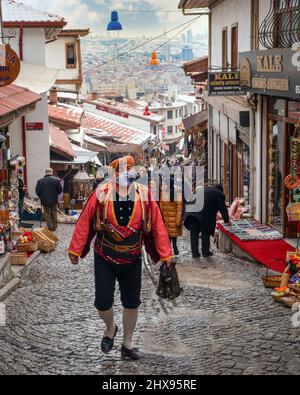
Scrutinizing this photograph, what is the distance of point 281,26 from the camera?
14.7 metres

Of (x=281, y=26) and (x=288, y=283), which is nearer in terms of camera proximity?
(x=288, y=283)

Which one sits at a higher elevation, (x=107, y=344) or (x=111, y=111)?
(x=107, y=344)

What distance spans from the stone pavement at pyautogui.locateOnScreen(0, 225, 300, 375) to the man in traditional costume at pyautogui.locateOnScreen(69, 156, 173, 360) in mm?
454

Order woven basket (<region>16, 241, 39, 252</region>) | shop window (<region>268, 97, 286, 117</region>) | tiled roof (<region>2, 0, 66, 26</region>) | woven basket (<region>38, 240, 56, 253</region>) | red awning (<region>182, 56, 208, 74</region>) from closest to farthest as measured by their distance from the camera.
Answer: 1. shop window (<region>268, 97, 286, 117</region>)
2. woven basket (<region>16, 241, 39, 252</region>)
3. woven basket (<region>38, 240, 56, 253</region>)
4. tiled roof (<region>2, 0, 66, 26</region>)
5. red awning (<region>182, 56, 208, 74</region>)

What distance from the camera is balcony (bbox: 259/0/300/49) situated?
44.7ft

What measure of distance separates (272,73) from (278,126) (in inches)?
70.6

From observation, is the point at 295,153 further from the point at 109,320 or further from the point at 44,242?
the point at 109,320

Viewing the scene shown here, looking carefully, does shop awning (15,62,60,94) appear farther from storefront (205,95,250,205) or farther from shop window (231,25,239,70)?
shop window (231,25,239,70)

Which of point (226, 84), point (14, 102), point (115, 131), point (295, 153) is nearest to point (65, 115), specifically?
point (115, 131)

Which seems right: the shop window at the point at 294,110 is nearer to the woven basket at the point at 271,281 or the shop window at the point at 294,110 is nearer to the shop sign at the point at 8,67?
the woven basket at the point at 271,281

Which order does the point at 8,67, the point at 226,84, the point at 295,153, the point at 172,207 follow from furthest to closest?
the point at 226,84 → the point at 8,67 → the point at 172,207 → the point at 295,153

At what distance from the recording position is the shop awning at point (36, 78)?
2054 centimetres

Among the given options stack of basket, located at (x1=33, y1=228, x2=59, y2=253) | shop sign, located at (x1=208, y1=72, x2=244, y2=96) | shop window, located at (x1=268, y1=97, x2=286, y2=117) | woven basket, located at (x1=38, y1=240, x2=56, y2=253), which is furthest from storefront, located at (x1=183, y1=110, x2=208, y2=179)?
woven basket, located at (x1=38, y1=240, x2=56, y2=253)

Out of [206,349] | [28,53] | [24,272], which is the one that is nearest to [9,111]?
[24,272]
